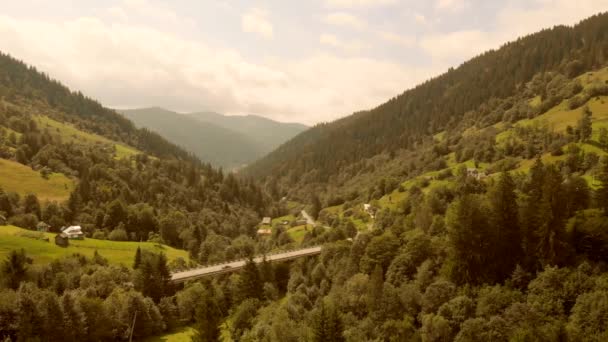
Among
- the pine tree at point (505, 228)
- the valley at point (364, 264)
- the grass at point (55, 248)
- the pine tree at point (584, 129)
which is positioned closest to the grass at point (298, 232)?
the valley at point (364, 264)

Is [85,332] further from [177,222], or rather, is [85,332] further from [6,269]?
[177,222]

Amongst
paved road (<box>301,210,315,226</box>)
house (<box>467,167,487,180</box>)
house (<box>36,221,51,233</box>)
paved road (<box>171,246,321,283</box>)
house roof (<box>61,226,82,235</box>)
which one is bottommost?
paved road (<box>171,246,321,283</box>)

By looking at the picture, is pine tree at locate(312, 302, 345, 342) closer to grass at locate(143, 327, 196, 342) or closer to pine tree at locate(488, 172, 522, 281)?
pine tree at locate(488, 172, 522, 281)

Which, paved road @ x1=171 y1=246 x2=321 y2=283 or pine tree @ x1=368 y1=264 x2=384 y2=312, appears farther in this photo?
paved road @ x1=171 y1=246 x2=321 y2=283

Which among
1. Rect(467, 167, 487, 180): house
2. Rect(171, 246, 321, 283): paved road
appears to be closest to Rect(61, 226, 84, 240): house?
Rect(171, 246, 321, 283): paved road

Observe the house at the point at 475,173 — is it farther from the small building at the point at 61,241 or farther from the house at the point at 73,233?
the house at the point at 73,233

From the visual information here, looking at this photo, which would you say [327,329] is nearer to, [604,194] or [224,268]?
[604,194]

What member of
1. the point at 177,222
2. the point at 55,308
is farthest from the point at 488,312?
the point at 177,222
